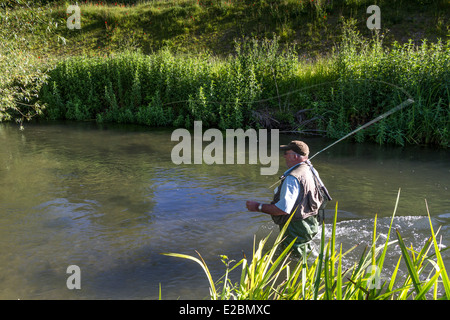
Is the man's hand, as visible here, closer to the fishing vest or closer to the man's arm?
the man's arm

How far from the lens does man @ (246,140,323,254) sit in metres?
4.94

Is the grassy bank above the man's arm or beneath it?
above

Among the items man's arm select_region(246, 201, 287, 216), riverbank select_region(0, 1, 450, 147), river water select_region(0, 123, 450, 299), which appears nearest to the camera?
man's arm select_region(246, 201, 287, 216)

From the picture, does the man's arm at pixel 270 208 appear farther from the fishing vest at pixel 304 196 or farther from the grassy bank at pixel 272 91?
the grassy bank at pixel 272 91

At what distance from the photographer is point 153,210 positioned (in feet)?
26.2

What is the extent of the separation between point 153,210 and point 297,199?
12.1 ft

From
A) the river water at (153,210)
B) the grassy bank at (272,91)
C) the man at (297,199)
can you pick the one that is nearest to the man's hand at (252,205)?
the man at (297,199)

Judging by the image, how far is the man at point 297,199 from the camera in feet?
16.2

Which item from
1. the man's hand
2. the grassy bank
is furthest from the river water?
the man's hand

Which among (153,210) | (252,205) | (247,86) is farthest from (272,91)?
(252,205)

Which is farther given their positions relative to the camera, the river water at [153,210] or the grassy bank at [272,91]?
the grassy bank at [272,91]

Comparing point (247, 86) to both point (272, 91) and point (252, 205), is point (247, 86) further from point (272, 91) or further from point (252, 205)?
point (252, 205)
